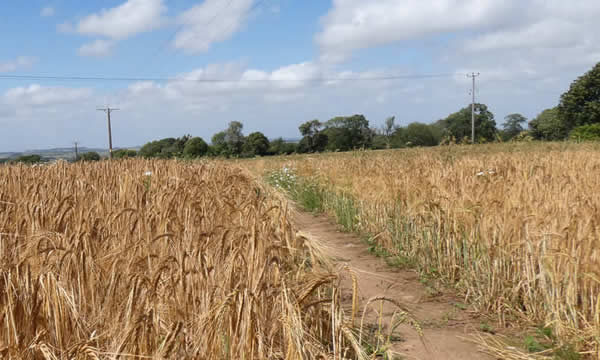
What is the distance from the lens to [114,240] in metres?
3.35

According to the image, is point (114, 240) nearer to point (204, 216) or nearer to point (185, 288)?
point (204, 216)

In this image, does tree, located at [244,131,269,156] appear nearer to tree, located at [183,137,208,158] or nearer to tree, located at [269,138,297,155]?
tree, located at [269,138,297,155]

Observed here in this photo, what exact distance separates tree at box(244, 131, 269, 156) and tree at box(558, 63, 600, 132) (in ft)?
133

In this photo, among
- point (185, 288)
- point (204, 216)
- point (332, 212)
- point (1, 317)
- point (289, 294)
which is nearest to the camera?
point (1, 317)

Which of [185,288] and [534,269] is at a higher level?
[185,288]

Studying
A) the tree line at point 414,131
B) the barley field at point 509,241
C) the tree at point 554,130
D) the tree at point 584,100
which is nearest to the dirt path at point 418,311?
the barley field at point 509,241

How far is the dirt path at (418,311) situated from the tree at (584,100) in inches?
2222

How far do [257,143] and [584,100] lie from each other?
43.2m

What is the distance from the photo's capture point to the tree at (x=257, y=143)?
239 ft

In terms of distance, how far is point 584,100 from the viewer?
55125 millimetres

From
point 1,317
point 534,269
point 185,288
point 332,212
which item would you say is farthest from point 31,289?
point 332,212

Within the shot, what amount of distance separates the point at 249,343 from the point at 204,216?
194 centimetres

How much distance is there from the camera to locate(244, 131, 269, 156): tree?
72.9 meters

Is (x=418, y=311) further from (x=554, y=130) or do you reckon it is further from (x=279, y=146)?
(x=279, y=146)
